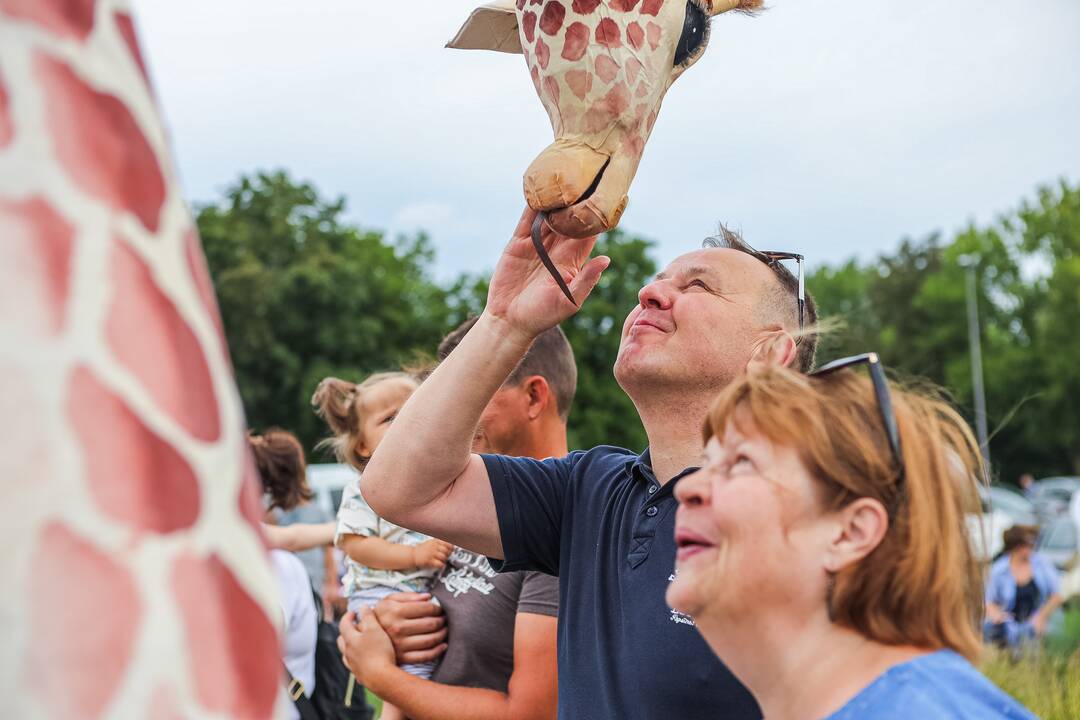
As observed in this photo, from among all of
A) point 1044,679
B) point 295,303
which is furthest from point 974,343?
point 1044,679

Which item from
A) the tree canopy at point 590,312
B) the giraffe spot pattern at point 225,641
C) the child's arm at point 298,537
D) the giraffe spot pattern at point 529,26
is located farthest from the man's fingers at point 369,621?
the tree canopy at point 590,312

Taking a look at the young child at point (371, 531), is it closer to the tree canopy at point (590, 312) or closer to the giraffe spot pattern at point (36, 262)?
the giraffe spot pattern at point (36, 262)

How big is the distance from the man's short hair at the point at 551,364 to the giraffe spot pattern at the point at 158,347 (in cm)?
266

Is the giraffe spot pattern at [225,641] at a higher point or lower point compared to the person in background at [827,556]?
higher

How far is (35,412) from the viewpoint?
0.68 m

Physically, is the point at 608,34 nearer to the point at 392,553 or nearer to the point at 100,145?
the point at 100,145

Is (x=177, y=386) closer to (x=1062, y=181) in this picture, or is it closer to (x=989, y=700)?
(x=989, y=700)

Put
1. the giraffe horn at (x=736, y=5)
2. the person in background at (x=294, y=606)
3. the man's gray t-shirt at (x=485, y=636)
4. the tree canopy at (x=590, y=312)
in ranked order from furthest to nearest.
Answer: the tree canopy at (x=590, y=312), the person in background at (x=294, y=606), the man's gray t-shirt at (x=485, y=636), the giraffe horn at (x=736, y=5)

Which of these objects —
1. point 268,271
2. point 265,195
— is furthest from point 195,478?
point 265,195

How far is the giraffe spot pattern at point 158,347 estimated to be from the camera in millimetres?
730

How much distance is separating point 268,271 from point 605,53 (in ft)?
102

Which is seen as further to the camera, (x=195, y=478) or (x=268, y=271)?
(x=268, y=271)

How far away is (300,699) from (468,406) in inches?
95.6

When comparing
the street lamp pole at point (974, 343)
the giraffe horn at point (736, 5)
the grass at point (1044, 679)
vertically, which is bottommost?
the street lamp pole at point (974, 343)
